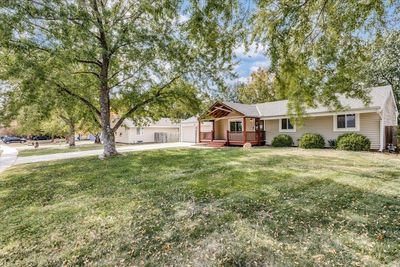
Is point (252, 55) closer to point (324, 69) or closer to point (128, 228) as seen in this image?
point (324, 69)

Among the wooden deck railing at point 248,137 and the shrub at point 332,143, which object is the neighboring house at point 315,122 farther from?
the shrub at point 332,143

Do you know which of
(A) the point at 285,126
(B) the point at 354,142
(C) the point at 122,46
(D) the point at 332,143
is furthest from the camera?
(A) the point at 285,126

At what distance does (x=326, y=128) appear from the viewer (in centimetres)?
1720

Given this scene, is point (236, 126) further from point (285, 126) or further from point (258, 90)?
point (258, 90)

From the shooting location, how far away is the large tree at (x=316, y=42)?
5.51 metres

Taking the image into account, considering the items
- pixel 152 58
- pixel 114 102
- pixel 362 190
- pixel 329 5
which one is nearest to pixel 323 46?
pixel 329 5

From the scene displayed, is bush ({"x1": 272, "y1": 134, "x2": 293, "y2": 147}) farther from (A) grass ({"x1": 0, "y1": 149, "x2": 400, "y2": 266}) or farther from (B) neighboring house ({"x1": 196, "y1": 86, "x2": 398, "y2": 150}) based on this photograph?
(A) grass ({"x1": 0, "y1": 149, "x2": 400, "y2": 266})

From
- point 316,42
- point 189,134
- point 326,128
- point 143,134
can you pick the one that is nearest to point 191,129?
point 189,134

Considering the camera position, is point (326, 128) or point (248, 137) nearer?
point (326, 128)

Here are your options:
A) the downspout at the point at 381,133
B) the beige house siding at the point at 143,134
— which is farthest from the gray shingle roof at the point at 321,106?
the beige house siding at the point at 143,134

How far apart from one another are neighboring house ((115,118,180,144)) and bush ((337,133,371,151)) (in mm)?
23470

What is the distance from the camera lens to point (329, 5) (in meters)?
5.80

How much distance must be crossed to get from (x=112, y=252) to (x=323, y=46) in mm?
6302

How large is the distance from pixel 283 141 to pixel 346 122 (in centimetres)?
444
